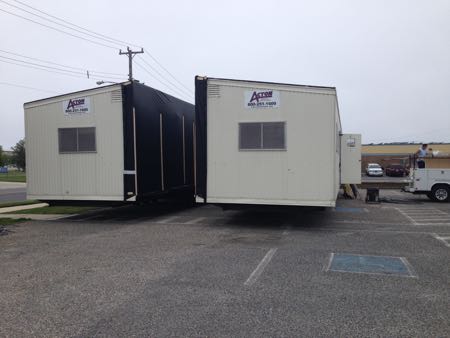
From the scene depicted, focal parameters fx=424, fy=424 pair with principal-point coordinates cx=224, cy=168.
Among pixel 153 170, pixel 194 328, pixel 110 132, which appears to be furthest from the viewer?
pixel 153 170

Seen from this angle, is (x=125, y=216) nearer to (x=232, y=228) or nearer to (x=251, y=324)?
(x=232, y=228)

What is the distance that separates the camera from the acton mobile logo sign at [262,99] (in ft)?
33.2

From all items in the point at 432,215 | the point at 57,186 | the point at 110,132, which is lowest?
the point at 432,215

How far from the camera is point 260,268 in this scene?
640 cm

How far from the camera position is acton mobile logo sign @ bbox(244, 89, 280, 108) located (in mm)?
10109

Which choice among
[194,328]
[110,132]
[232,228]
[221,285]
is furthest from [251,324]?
[110,132]

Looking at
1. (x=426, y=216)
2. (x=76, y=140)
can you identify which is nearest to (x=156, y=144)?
(x=76, y=140)

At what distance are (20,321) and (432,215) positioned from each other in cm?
1186

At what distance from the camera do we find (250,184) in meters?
10.3

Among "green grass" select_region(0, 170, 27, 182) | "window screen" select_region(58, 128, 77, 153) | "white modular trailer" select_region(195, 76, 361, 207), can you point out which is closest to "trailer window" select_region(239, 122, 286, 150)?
"white modular trailer" select_region(195, 76, 361, 207)

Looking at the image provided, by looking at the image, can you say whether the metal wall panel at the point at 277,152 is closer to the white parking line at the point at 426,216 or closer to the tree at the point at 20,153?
the white parking line at the point at 426,216

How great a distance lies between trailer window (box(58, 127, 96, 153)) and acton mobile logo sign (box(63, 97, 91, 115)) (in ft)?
1.61

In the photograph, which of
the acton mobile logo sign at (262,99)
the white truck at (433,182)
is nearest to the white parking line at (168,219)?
the acton mobile logo sign at (262,99)

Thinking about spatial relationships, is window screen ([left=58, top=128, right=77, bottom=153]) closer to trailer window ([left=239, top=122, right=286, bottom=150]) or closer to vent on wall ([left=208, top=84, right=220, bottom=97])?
vent on wall ([left=208, top=84, right=220, bottom=97])
